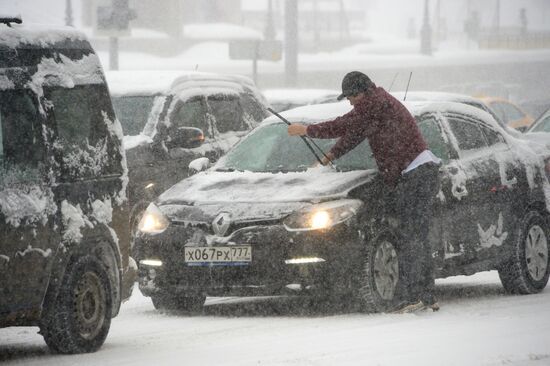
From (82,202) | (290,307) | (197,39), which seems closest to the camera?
(82,202)

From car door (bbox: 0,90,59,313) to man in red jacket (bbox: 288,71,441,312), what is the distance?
2.94 metres

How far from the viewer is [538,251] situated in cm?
1185

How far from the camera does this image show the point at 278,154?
442 inches

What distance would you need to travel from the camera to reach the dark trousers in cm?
1020

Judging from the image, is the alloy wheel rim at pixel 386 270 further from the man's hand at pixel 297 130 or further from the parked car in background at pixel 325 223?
the man's hand at pixel 297 130

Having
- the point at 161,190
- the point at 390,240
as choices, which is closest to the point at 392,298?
the point at 390,240

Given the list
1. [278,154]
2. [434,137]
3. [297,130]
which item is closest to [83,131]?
[297,130]

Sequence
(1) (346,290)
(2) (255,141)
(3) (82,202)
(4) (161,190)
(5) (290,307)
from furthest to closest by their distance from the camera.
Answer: (4) (161,190) → (2) (255,141) → (5) (290,307) → (1) (346,290) → (3) (82,202)

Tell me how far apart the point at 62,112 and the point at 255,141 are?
11.0 feet

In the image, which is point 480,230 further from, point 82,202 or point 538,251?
point 82,202

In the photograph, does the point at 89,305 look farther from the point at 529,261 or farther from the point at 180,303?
the point at 529,261

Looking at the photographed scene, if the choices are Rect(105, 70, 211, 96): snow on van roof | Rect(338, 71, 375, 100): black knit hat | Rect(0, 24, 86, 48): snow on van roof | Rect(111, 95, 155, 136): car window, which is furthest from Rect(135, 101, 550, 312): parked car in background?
Rect(105, 70, 211, 96): snow on van roof

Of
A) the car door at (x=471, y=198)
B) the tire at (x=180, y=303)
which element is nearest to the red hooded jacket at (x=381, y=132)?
the car door at (x=471, y=198)

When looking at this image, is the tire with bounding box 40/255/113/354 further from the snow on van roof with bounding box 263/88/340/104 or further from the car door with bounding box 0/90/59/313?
the snow on van roof with bounding box 263/88/340/104
